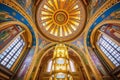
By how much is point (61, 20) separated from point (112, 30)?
21.5 ft

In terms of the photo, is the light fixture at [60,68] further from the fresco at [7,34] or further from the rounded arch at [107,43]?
the rounded arch at [107,43]

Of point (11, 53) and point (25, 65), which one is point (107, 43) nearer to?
point (25, 65)

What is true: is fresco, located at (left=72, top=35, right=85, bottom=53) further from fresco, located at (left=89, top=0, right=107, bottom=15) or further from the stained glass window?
fresco, located at (left=89, top=0, right=107, bottom=15)

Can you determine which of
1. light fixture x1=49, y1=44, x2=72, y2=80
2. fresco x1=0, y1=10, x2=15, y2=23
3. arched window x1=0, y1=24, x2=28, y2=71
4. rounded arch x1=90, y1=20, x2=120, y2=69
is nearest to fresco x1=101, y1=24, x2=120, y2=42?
rounded arch x1=90, y1=20, x2=120, y2=69

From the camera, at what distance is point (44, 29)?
591 inches

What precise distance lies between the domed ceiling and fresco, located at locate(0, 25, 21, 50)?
2.86 metres

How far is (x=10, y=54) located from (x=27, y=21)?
3.78 m

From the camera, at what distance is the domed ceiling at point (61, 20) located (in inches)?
569

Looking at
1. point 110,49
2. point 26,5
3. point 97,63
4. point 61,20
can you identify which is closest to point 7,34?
point 26,5

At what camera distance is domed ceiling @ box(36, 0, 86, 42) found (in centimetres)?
1445

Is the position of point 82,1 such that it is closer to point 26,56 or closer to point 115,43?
point 115,43

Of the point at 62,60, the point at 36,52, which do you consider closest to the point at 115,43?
the point at 62,60

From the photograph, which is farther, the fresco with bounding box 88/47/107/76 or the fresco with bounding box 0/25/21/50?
Result: the fresco with bounding box 88/47/107/76

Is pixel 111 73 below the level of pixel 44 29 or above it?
below
